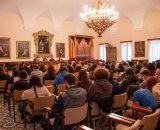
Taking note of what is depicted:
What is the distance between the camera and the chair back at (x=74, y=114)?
Result: 3.96 m

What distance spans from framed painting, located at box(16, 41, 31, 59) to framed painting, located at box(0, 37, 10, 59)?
779 millimetres

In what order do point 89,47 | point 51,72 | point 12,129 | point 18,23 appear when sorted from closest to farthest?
point 12,129 < point 51,72 < point 18,23 < point 89,47

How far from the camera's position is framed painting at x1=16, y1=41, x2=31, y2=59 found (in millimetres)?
16969

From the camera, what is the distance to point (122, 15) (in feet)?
63.2

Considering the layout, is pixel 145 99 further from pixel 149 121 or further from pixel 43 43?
pixel 43 43

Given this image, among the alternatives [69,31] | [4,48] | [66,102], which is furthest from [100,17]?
[66,102]

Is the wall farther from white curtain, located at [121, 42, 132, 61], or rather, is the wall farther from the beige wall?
white curtain, located at [121, 42, 132, 61]

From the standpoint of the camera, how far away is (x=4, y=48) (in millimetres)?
16234

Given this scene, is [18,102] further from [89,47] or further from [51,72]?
[89,47]

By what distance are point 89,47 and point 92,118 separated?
1653cm

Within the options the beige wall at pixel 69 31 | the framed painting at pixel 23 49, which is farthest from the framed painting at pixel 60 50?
the framed painting at pixel 23 49

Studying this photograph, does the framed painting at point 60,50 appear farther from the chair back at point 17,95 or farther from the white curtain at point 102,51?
the chair back at point 17,95

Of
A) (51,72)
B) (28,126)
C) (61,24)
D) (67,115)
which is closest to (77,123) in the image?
(67,115)

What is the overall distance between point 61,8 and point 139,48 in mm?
7180
